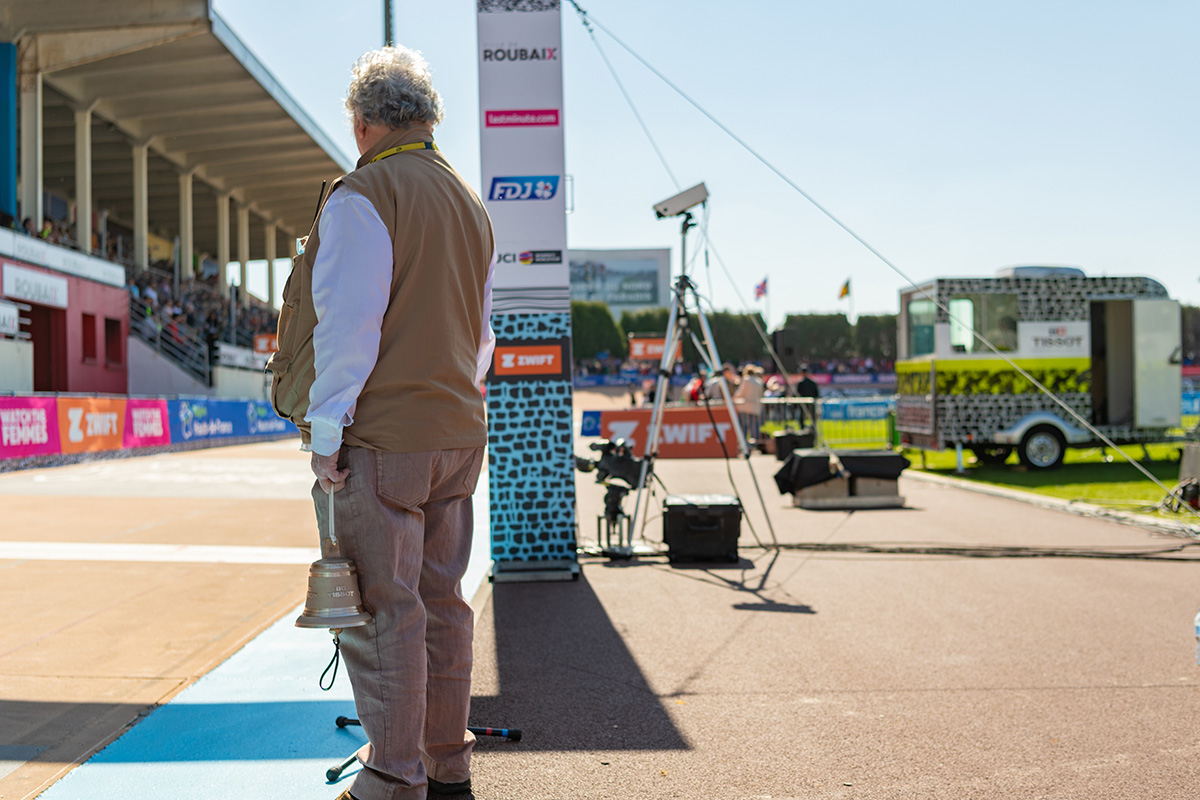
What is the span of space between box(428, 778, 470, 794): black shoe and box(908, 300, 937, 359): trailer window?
40.3ft

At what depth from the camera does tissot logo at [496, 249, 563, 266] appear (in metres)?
6.04

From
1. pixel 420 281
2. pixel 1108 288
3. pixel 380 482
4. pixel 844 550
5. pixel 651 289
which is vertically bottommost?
pixel 844 550

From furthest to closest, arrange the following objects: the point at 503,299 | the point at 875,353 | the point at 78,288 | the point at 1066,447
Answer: the point at 875,353, the point at 78,288, the point at 1066,447, the point at 503,299

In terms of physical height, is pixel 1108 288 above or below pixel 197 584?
above

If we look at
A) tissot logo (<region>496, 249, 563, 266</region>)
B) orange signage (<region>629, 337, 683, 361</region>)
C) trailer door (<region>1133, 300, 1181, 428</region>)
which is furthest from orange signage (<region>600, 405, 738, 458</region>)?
orange signage (<region>629, 337, 683, 361</region>)

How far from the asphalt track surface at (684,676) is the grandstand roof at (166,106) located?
19370mm

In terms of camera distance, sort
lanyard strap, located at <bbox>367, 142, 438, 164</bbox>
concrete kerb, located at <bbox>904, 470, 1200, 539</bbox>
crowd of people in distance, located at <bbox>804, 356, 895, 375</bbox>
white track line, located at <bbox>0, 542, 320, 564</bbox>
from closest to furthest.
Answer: lanyard strap, located at <bbox>367, 142, 438, 164</bbox> → white track line, located at <bbox>0, 542, 320, 564</bbox> → concrete kerb, located at <bbox>904, 470, 1200, 539</bbox> → crowd of people in distance, located at <bbox>804, 356, 895, 375</bbox>

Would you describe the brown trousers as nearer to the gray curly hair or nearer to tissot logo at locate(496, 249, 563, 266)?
the gray curly hair

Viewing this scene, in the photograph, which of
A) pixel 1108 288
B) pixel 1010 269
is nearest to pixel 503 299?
pixel 1010 269

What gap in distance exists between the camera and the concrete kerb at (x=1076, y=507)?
25.0 feet

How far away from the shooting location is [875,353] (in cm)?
6462

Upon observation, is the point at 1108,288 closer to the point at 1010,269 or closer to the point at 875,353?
the point at 1010,269

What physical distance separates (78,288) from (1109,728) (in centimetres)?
2410

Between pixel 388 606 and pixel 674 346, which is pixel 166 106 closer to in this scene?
pixel 674 346
